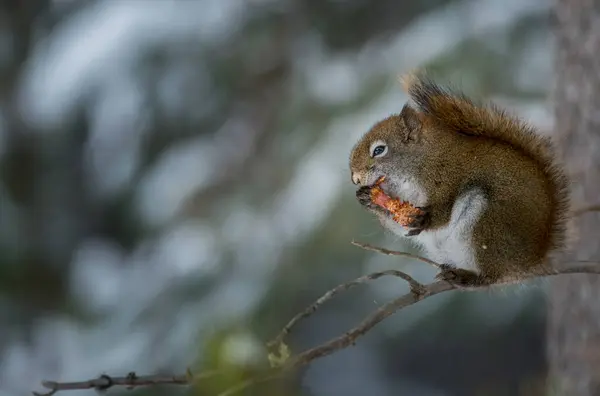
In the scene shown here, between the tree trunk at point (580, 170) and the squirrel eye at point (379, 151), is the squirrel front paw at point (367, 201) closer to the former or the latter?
the squirrel eye at point (379, 151)

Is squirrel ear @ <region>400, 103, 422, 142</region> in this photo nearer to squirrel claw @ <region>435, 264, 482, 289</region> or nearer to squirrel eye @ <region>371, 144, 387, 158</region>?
squirrel eye @ <region>371, 144, 387, 158</region>

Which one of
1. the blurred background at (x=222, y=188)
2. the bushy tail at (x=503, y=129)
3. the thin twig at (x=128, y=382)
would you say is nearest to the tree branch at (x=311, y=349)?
the thin twig at (x=128, y=382)

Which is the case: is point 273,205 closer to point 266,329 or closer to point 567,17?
point 266,329

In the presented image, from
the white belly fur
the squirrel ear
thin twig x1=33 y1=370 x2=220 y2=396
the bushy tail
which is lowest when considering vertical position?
thin twig x1=33 y1=370 x2=220 y2=396

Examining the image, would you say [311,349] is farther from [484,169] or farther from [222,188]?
[222,188]

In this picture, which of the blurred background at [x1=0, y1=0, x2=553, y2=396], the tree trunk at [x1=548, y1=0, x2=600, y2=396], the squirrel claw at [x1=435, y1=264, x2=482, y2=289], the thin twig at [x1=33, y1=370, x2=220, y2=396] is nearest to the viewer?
the thin twig at [x1=33, y1=370, x2=220, y2=396]

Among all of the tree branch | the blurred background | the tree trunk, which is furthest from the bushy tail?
the blurred background

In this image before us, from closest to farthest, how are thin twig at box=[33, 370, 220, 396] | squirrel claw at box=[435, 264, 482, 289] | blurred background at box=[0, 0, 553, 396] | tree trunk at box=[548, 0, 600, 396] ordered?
thin twig at box=[33, 370, 220, 396], squirrel claw at box=[435, 264, 482, 289], tree trunk at box=[548, 0, 600, 396], blurred background at box=[0, 0, 553, 396]

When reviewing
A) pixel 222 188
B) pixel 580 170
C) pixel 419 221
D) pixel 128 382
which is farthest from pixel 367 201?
pixel 222 188
